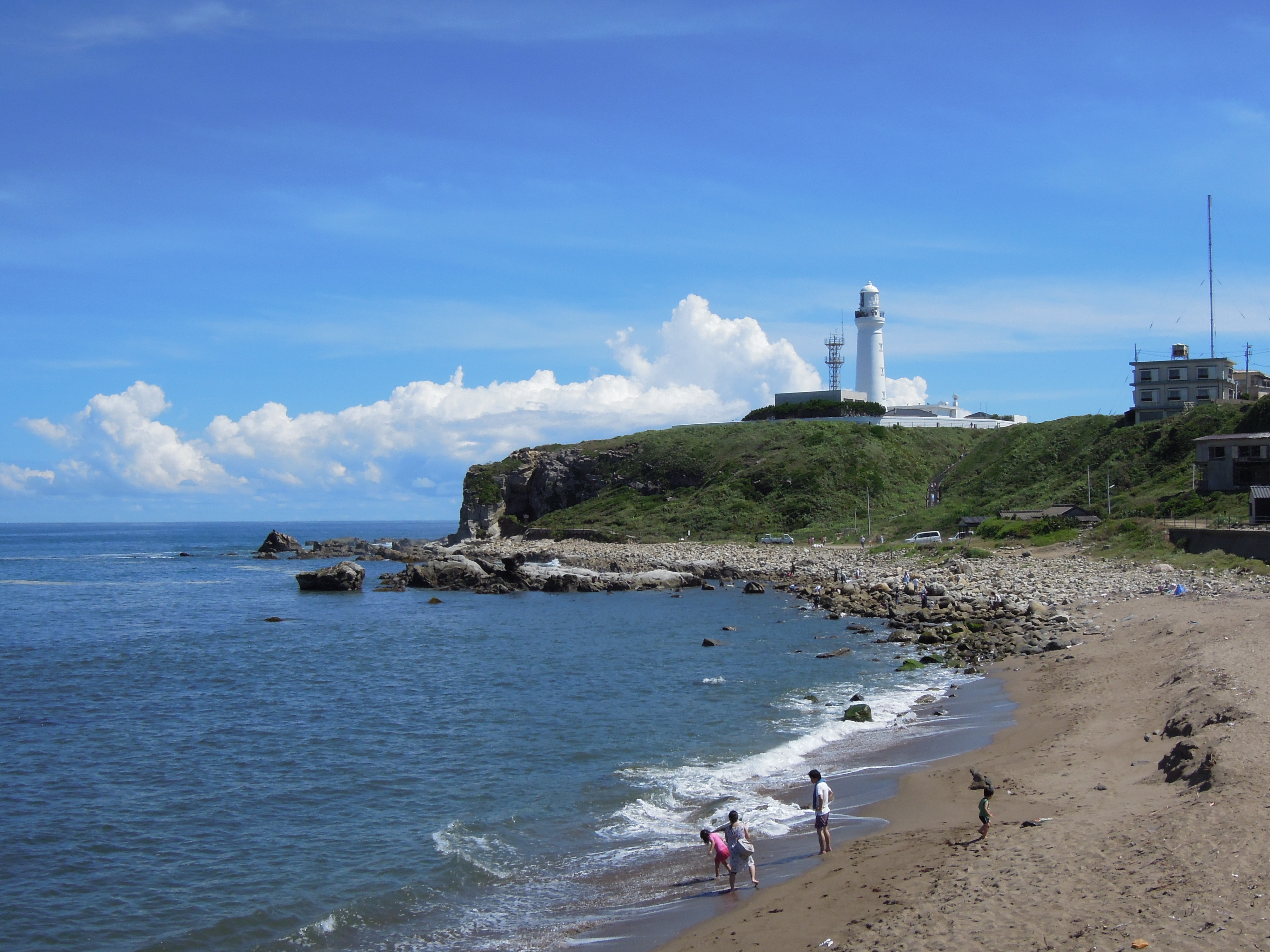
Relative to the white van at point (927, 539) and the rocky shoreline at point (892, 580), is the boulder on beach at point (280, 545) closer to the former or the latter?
the rocky shoreline at point (892, 580)

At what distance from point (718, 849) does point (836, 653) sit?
19.7 m

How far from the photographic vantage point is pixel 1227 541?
3728 cm

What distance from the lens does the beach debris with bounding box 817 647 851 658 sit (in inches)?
1202

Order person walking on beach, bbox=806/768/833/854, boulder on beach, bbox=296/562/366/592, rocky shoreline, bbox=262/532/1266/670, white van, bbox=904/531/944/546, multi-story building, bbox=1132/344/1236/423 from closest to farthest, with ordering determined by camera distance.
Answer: person walking on beach, bbox=806/768/833/854, rocky shoreline, bbox=262/532/1266/670, white van, bbox=904/531/944/546, boulder on beach, bbox=296/562/366/592, multi-story building, bbox=1132/344/1236/423

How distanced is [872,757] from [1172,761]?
6.01 metres

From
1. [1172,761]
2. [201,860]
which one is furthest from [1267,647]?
[201,860]

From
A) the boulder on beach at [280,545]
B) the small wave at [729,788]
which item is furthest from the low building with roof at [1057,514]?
the boulder on beach at [280,545]

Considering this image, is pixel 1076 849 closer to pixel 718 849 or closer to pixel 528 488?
pixel 718 849

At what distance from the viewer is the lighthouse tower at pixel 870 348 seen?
344 ft

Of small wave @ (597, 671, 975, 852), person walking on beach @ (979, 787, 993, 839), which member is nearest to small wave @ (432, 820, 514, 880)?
small wave @ (597, 671, 975, 852)

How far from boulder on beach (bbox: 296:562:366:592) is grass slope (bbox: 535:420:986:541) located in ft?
97.7

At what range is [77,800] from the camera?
1716cm

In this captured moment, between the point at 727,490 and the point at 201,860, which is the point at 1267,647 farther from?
the point at 727,490

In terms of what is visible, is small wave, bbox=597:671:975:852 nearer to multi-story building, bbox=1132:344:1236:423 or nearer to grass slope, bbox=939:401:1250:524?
grass slope, bbox=939:401:1250:524
